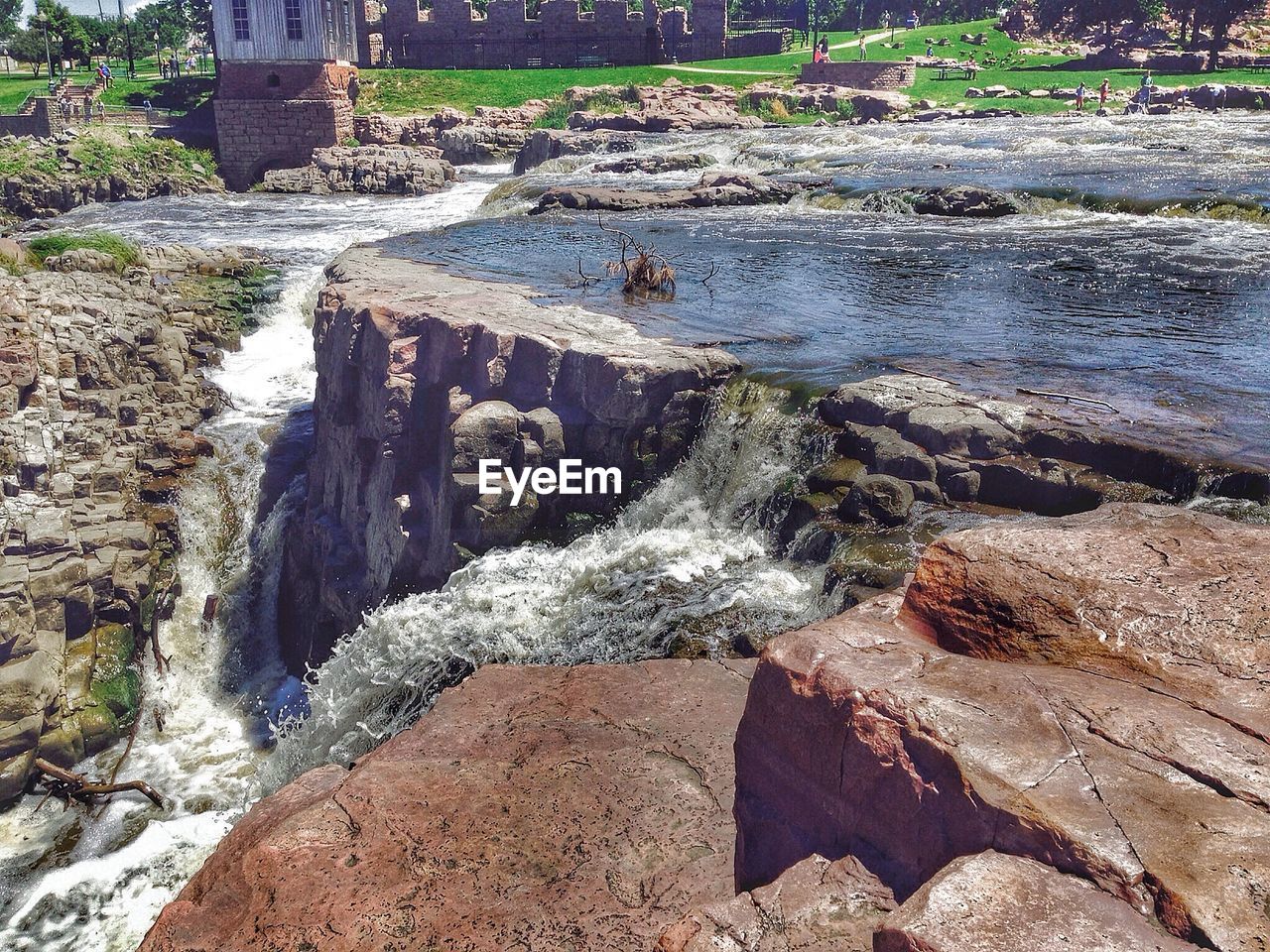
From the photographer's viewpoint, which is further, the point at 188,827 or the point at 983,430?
the point at 188,827

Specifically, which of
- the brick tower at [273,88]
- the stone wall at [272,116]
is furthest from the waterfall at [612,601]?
the brick tower at [273,88]

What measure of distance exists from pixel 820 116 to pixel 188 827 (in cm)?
3275

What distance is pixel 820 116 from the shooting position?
35.5 meters

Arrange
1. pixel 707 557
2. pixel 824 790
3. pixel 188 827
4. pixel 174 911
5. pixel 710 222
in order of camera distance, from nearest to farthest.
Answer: pixel 824 790 < pixel 174 911 < pixel 707 557 < pixel 188 827 < pixel 710 222

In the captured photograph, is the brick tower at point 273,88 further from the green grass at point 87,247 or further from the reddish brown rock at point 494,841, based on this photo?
the reddish brown rock at point 494,841

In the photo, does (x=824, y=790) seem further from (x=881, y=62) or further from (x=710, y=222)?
(x=881, y=62)

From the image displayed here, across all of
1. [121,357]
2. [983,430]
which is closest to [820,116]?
[121,357]

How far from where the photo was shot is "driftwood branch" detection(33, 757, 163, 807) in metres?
8.08

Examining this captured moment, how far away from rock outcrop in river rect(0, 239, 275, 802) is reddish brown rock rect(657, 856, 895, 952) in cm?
689

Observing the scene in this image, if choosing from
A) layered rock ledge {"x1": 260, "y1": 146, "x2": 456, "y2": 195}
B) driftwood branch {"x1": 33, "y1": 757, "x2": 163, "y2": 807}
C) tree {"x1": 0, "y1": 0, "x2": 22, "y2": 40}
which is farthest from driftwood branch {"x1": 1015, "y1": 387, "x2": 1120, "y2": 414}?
tree {"x1": 0, "y1": 0, "x2": 22, "y2": 40}

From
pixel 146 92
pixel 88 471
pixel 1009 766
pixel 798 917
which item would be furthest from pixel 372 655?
pixel 146 92

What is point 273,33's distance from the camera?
33250 mm

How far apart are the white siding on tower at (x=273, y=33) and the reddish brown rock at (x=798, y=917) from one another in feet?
116

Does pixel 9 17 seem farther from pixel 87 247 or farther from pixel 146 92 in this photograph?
pixel 87 247
